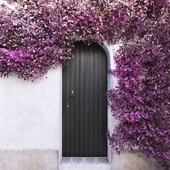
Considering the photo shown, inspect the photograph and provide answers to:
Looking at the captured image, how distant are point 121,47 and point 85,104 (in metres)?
1.43

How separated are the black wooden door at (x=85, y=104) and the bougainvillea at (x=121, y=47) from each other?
0.46 meters

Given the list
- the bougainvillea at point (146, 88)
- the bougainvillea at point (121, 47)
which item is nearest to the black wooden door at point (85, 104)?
the bougainvillea at point (121, 47)

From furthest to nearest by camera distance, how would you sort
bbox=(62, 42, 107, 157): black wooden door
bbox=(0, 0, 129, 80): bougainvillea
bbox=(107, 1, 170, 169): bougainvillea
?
bbox=(62, 42, 107, 157): black wooden door → bbox=(0, 0, 129, 80): bougainvillea → bbox=(107, 1, 170, 169): bougainvillea

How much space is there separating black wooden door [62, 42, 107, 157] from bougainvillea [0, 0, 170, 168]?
0.46m

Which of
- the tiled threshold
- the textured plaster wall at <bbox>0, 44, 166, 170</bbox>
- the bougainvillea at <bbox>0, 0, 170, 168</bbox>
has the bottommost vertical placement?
the tiled threshold

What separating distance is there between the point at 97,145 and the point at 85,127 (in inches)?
19.5

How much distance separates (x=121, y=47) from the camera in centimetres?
240

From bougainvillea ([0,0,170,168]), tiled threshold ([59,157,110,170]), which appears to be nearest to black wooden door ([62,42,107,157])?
tiled threshold ([59,157,110,170])

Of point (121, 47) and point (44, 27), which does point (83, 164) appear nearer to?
point (121, 47)

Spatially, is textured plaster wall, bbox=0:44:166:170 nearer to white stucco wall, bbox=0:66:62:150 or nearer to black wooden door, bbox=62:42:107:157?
white stucco wall, bbox=0:66:62:150

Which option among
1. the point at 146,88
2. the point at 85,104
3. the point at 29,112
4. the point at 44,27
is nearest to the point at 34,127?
the point at 29,112

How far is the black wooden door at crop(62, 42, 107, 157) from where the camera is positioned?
114 inches

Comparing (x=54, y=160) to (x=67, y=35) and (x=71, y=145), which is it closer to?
(x=71, y=145)

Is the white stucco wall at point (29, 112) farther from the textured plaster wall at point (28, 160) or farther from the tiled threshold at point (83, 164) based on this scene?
the tiled threshold at point (83, 164)
